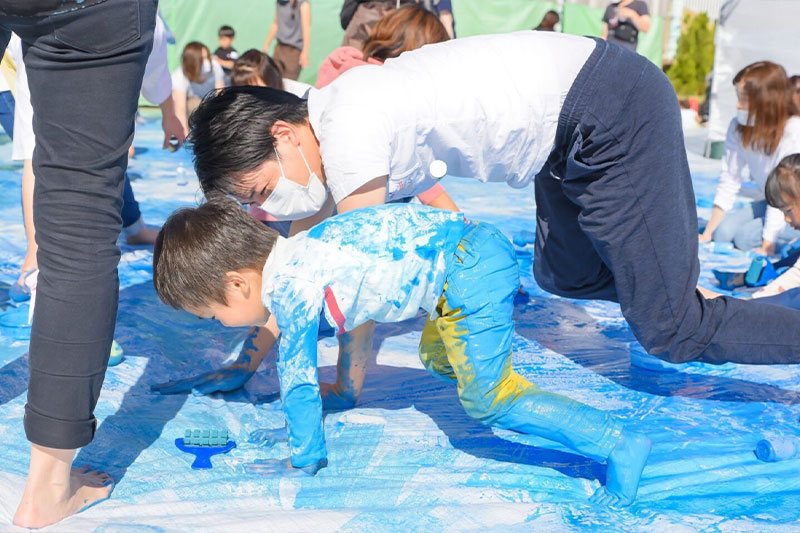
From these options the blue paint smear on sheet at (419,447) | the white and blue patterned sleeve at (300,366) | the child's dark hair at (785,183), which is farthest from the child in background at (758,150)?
the white and blue patterned sleeve at (300,366)

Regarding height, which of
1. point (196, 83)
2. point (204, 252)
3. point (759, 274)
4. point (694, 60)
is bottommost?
point (694, 60)

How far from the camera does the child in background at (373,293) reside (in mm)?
1833

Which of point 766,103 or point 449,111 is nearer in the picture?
point 449,111

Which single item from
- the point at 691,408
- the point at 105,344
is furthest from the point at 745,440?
the point at 105,344

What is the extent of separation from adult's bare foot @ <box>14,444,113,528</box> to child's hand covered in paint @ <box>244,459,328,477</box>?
39 centimetres

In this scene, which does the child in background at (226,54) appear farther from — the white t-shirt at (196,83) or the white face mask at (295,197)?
the white face mask at (295,197)

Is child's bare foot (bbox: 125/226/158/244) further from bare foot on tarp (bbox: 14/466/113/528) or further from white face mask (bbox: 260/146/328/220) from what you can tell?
bare foot on tarp (bbox: 14/466/113/528)

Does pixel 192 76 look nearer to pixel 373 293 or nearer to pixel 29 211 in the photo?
pixel 29 211

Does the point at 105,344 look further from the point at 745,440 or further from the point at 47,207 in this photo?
the point at 745,440

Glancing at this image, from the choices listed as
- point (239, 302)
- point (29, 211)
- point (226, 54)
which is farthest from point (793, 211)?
point (226, 54)

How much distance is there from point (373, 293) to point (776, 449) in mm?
1102

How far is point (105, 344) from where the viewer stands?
169cm

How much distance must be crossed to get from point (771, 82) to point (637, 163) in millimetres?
2838

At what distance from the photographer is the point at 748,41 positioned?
21.7ft
